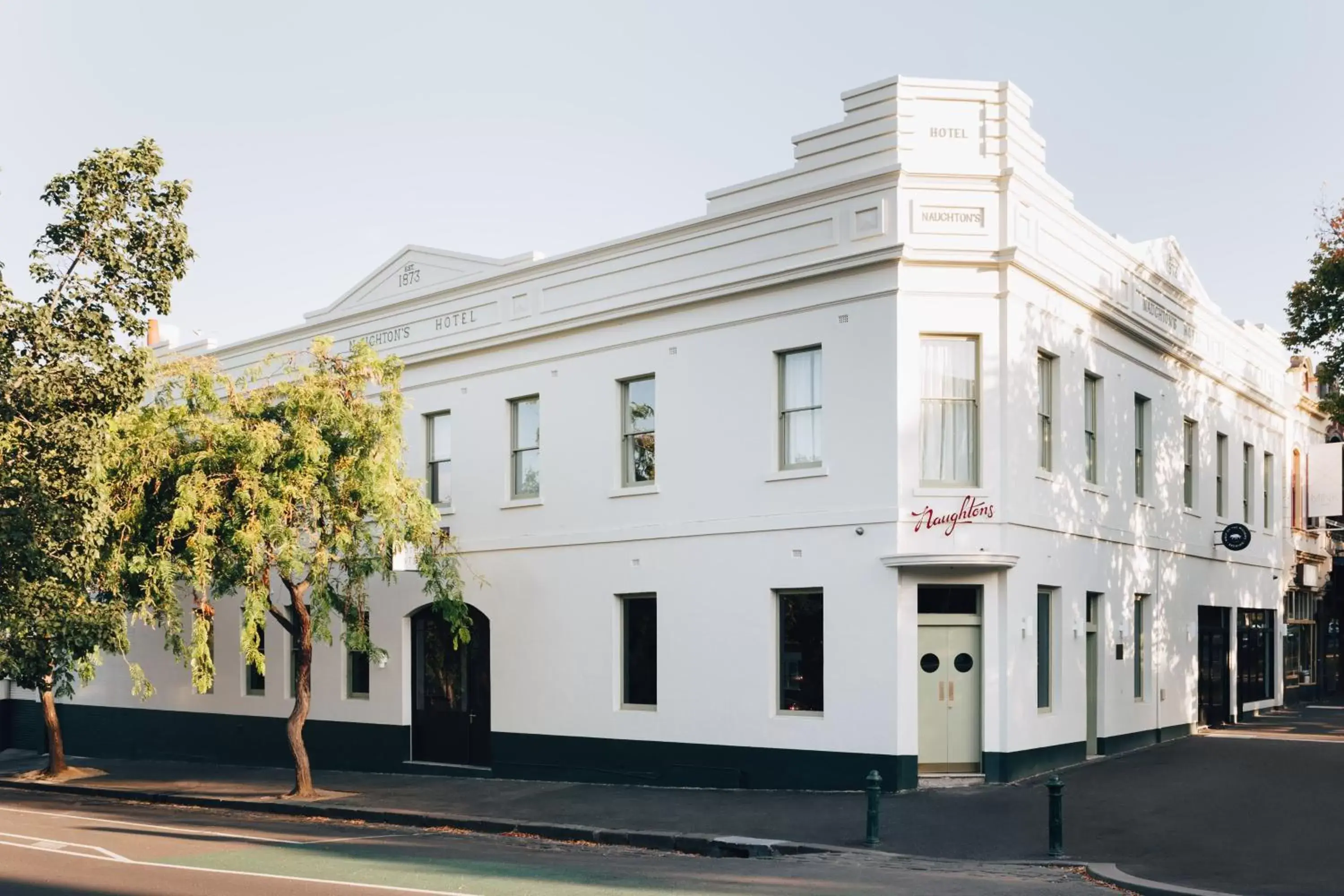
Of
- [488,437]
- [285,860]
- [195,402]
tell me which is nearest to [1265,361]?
[488,437]

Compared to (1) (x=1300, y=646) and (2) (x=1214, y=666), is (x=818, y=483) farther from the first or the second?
(1) (x=1300, y=646)

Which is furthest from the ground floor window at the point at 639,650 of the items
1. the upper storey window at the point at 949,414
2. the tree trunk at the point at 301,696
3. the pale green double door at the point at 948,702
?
the upper storey window at the point at 949,414

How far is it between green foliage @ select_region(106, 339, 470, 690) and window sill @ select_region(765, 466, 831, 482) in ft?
17.3

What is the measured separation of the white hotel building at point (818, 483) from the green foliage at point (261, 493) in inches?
118

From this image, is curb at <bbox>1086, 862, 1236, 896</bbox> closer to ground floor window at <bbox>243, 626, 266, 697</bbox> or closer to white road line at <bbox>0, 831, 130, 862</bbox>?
white road line at <bbox>0, 831, 130, 862</bbox>

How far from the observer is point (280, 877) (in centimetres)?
1292

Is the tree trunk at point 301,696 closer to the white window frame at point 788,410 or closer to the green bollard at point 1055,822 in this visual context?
the white window frame at point 788,410

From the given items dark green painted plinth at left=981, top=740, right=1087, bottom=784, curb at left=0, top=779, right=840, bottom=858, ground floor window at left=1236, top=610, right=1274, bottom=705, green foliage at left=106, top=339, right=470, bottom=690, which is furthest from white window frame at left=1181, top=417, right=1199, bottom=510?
curb at left=0, top=779, right=840, bottom=858

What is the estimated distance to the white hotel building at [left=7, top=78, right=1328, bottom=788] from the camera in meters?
18.4

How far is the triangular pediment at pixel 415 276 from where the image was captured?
2402 cm

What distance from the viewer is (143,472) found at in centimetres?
1941

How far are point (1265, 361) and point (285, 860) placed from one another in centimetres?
2443

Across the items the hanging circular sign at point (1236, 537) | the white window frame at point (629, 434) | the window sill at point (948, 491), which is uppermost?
the white window frame at point (629, 434)

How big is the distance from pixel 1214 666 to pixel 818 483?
496 inches
